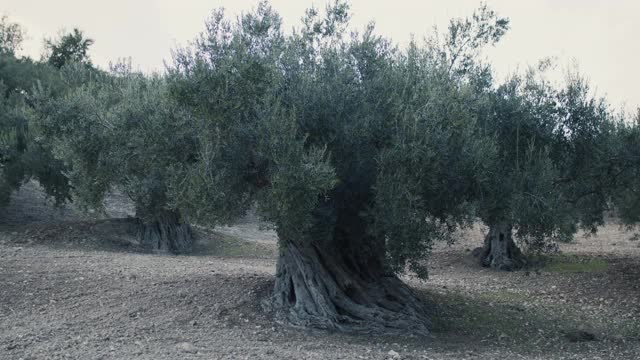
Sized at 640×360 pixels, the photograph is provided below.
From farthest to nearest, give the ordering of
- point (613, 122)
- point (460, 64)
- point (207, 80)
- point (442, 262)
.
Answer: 1. point (442, 262)
2. point (613, 122)
3. point (460, 64)
4. point (207, 80)

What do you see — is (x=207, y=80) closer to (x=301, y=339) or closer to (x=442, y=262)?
(x=301, y=339)

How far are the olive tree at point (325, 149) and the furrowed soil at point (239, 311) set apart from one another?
89 cm

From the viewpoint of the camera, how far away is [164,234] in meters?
21.9

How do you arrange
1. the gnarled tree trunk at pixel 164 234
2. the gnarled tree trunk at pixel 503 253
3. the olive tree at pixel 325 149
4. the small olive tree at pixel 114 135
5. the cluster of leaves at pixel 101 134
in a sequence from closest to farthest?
the olive tree at pixel 325 149 < the small olive tree at pixel 114 135 < the cluster of leaves at pixel 101 134 < the gnarled tree trunk at pixel 503 253 < the gnarled tree trunk at pixel 164 234

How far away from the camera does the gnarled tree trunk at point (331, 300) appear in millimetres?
11352

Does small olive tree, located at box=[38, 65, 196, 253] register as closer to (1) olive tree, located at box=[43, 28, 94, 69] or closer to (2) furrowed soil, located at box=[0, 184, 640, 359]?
(2) furrowed soil, located at box=[0, 184, 640, 359]

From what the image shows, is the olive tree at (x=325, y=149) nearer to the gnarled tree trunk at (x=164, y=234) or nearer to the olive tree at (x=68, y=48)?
the gnarled tree trunk at (x=164, y=234)

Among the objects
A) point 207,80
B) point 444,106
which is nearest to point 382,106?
point 444,106

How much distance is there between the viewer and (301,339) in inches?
422

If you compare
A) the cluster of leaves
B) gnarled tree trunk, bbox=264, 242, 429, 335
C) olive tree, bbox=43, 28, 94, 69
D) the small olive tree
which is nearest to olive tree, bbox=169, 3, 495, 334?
gnarled tree trunk, bbox=264, 242, 429, 335

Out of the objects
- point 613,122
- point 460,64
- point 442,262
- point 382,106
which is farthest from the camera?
point 442,262

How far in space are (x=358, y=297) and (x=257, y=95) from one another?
4.34 metres

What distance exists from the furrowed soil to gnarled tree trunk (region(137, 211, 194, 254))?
5.84ft

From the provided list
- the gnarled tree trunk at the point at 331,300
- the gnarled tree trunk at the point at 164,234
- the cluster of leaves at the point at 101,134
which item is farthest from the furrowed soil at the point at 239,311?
the cluster of leaves at the point at 101,134
